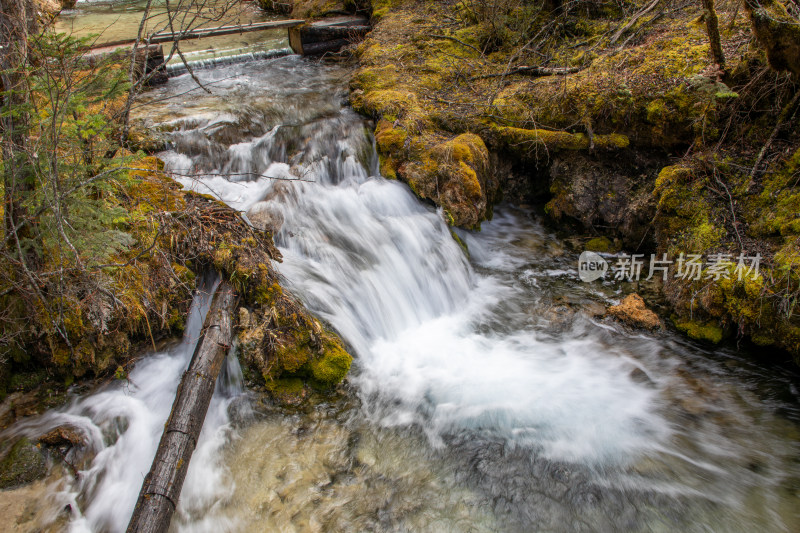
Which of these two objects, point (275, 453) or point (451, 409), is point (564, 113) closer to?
point (451, 409)

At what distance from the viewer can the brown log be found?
2.72m

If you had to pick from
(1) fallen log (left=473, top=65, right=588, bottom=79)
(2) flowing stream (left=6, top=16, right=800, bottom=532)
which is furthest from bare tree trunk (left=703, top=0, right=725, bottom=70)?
(2) flowing stream (left=6, top=16, right=800, bottom=532)

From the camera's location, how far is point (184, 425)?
3.17 metres

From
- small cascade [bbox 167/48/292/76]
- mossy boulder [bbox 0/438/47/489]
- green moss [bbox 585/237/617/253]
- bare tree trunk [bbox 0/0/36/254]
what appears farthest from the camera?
small cascade [bbox 167/48/292/76]

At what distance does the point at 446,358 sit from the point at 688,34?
5.93 m

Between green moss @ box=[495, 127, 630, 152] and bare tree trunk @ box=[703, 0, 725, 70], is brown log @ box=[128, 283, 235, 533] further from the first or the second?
bare tree trunk @ box=[703, 0, 725, 70]

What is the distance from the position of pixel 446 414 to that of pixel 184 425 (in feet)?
7.44

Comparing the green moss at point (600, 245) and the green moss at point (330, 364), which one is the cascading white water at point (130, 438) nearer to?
the green moss at point (330, 364)

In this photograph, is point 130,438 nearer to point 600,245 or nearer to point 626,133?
point 600,245

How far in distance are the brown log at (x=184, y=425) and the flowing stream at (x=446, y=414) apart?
18.5 inches

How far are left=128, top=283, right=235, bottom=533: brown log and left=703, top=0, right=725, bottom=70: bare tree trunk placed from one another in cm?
597

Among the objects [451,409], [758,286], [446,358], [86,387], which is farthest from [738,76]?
[86,387]

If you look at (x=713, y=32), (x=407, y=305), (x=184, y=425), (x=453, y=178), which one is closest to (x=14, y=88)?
(x=184, y=425)

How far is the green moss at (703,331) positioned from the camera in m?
4.89
